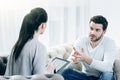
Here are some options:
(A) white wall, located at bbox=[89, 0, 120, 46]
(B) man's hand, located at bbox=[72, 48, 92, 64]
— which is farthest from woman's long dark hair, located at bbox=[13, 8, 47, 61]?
(A) white wall, located at bbox=[89, 0, 120, 46]

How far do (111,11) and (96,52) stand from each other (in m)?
1.21

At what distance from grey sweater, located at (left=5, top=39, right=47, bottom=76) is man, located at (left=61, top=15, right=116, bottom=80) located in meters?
0.64

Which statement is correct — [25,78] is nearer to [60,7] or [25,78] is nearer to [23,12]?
[23,12]

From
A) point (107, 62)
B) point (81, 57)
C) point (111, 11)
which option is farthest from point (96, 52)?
point (111, 11)

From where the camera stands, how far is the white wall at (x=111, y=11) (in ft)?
11.3

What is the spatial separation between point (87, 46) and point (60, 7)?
2.83 feet

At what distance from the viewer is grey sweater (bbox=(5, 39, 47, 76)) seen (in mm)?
1646

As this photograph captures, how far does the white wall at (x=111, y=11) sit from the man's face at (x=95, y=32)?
41.5 inches

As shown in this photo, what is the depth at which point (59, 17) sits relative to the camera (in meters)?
3.18

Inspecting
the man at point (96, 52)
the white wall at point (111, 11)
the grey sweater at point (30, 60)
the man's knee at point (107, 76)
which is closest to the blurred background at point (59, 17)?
the white wall at point (111, 11)

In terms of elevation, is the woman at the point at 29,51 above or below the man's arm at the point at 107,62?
above

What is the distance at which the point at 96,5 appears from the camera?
3479mm

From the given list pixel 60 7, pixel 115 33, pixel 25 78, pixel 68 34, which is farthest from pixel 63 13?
pixel 25 78

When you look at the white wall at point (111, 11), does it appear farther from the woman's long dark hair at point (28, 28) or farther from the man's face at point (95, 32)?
the woman's long dark hair at point (28, 28)
